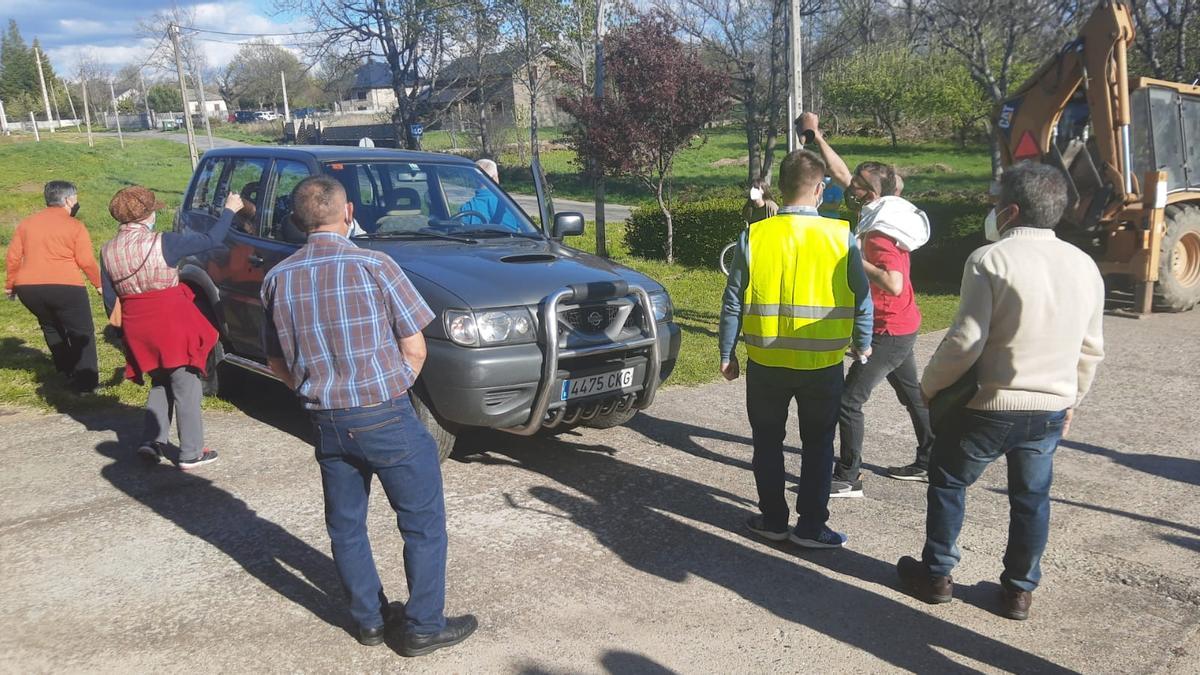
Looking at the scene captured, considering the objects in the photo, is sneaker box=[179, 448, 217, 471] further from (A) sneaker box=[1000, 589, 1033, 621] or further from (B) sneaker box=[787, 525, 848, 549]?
(A) sneaker box=[1000, 589, 1033, 621]

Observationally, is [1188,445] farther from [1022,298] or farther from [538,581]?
[538,581]

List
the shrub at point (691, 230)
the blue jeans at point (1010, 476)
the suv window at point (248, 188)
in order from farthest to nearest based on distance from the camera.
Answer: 1. the shrub at point (691, 230)
2. the suv window at point (248, 188)
3. the blue jeans at point (1010, 476)

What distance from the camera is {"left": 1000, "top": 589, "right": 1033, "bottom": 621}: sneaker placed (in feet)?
11.9

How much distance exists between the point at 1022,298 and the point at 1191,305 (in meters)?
9.00

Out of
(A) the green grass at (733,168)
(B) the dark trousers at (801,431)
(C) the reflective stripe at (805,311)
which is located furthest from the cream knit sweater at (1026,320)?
(A) the green grass at (733,168)

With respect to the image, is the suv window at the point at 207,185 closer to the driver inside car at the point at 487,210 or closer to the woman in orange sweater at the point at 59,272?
the woman in orange sweater at the point at 59,272

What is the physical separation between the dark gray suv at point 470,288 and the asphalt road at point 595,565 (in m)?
0.59

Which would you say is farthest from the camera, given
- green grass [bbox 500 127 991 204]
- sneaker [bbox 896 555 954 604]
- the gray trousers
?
green grass [bbox 500 127 991 204]

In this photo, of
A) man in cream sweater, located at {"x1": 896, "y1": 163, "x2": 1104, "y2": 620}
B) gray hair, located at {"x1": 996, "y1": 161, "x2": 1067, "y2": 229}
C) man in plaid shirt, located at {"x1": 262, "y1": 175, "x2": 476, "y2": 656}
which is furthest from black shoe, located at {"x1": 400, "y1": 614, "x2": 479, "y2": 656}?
gray hair, located at {"x1": 996, "y1": 161, "x2": 1067, "y2": 229}

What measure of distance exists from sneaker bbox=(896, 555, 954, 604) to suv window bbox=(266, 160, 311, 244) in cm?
438

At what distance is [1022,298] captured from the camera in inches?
134

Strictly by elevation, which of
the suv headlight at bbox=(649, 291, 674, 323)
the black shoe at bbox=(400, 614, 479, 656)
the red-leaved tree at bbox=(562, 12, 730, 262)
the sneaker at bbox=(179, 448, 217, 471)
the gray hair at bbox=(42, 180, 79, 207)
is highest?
the red-leaved tree at bbox=(562, 12, 730, 262)

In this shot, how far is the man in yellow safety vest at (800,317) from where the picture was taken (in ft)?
13.0

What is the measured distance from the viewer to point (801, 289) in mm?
3979
